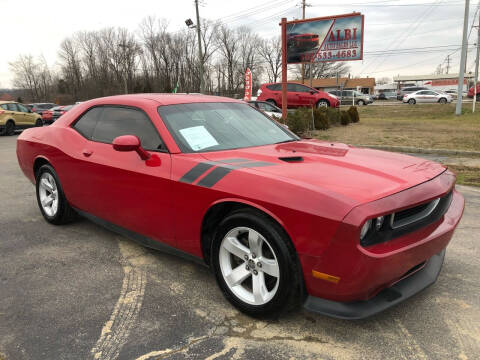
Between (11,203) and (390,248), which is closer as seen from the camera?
(390,248)

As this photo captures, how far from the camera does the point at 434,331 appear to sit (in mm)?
2324

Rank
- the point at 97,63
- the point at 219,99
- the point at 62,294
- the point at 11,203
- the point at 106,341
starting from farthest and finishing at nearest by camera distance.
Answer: the point at 97,63, the point at 11,203, the point at 219,99, the point at 62,294, the point at 106,341

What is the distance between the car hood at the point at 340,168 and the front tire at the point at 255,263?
349 mm

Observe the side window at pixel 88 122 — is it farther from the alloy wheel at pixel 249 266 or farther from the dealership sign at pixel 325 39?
the dealership sign at pixel 325 39

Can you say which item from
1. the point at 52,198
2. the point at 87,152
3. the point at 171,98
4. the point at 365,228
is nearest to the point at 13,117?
the point at 52,198

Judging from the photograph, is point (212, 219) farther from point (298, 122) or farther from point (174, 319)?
point (298, 122)

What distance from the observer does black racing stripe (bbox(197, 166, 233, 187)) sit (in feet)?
8.21

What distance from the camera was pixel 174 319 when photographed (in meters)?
2.50

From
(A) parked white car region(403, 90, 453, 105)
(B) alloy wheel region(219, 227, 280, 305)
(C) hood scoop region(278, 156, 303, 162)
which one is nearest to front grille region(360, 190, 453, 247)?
(B) alloy wheel region(219, 227, 280, 305)

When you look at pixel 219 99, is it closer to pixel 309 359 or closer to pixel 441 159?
pixel 309 359

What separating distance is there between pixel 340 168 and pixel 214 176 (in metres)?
0.84

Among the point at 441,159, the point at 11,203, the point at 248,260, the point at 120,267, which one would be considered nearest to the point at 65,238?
the point at 120,267

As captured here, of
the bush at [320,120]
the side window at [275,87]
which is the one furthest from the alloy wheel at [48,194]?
the side window at [275,87]

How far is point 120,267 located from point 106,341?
109 cm
